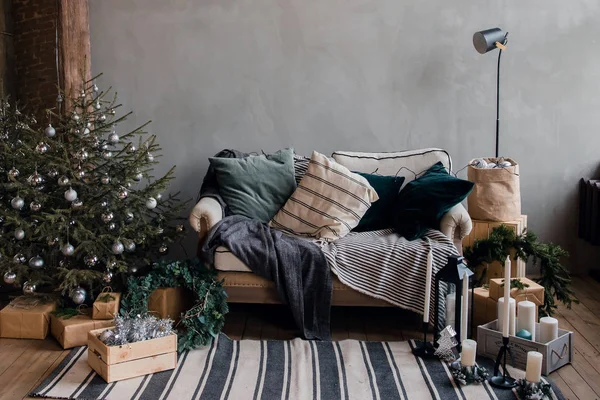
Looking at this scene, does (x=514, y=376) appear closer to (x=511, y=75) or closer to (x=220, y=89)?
(x=511, y=75)

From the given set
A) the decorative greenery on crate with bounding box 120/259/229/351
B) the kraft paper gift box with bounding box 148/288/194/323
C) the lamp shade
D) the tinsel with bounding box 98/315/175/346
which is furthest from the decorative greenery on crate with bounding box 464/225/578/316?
the tinsel with bounding box 98/315/175/346

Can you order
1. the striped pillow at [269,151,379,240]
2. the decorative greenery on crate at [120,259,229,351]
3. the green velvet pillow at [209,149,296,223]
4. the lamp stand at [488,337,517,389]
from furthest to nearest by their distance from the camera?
the green velvet pillow at [209,149,296,223], the striped pillow at [269,151,379,240], the decorative greenery on crate at [120,259,229,351], the lamp stand at [488,337,517,389]

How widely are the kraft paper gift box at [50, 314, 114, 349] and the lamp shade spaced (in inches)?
103

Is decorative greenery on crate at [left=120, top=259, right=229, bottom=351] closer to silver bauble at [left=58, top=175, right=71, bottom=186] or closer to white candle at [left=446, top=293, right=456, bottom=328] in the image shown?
silver bauble at [left=58, top=175, right=71, bottom=186]

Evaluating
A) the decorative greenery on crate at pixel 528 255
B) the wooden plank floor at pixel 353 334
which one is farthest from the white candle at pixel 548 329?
the decorative greenery on crate at pixel 528 255

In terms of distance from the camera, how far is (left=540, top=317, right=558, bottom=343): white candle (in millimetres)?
2971

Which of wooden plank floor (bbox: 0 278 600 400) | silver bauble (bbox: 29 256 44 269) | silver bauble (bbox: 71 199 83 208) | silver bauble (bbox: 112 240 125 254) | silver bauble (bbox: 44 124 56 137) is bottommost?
wooden plank floor (bbox: 0 278 600 400)

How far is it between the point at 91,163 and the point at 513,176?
2391 mm

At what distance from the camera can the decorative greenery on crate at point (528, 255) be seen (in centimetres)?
348

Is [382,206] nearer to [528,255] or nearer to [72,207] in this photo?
[528,255]

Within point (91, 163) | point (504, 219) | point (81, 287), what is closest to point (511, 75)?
point (504, 219)

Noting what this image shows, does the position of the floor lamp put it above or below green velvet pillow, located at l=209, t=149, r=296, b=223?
above

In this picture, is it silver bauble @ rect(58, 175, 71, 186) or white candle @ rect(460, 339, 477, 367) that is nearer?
white candle @ rect(460, 339, 477, 367)

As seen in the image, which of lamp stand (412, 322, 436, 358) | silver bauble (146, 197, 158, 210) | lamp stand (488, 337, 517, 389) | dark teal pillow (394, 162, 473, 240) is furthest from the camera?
dark teal pillow (394, 162, 473, 240)
